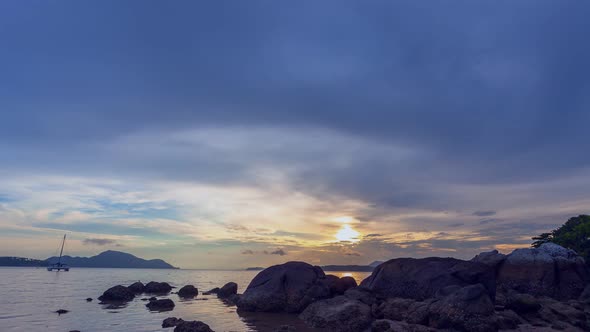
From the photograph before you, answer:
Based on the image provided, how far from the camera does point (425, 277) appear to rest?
30328mm

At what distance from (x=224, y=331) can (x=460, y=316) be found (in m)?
14.8

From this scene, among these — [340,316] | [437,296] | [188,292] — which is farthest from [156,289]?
[437,296]

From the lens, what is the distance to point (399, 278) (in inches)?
1252

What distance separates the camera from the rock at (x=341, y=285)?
35.8m

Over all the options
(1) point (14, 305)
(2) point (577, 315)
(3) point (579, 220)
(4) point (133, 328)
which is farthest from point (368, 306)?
(3) point (579, 220)

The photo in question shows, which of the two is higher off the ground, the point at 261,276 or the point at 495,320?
the point at 261,276

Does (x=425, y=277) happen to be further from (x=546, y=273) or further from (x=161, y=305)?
(x=161, y=305)

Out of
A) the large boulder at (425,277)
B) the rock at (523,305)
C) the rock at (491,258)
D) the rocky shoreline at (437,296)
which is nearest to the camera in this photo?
the rocky shoreline at (437,296)

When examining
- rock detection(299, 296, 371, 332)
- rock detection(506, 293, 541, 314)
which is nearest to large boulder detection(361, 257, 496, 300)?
rock detection(506, 293, 541, 314)

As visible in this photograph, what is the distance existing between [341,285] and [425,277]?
9018mm

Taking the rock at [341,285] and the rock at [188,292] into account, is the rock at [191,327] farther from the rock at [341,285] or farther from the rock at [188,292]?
the rock at [188,292]

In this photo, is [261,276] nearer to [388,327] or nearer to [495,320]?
[388,327]

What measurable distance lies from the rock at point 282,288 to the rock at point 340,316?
4029 mm

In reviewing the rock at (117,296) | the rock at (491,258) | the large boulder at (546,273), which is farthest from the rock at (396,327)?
the rock at (117,296)
